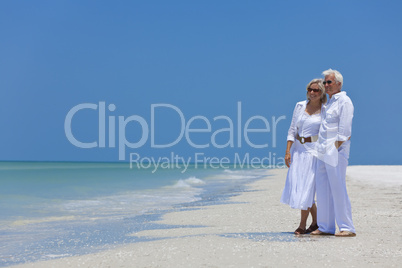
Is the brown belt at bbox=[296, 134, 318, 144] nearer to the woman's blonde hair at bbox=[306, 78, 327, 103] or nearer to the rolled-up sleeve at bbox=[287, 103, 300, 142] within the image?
the rolled-up sleeve at bbox=[287, 103, 300, 142]

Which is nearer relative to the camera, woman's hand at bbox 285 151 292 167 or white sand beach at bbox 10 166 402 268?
white sand beach at bbox 10 166 402 268

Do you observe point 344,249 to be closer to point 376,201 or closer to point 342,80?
point 342,80

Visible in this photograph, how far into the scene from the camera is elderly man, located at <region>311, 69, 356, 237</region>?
536 cm

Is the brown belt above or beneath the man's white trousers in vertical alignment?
above

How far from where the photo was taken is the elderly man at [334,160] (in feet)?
17.6

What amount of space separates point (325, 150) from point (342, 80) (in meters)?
0.88

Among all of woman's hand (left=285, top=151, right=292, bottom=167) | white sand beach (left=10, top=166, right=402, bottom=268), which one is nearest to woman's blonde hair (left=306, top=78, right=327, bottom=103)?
woman's hand (left=285, top=151, right=292, bottom=167)

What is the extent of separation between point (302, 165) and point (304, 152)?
0.16 meters

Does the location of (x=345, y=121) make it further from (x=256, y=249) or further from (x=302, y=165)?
(x=256, y=249)

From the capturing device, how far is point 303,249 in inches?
179

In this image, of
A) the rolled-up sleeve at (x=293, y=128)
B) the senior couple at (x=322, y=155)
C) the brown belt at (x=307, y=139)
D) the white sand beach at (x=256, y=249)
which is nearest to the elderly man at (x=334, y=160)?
the senior couple at (x=322, y=155)

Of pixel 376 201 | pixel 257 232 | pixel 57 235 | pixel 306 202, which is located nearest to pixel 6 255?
pixel 57 235

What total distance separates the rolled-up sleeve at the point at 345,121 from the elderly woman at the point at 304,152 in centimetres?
34

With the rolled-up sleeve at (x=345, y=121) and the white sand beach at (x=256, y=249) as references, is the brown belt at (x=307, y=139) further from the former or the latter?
the white sand beach at (x=256, y=249)
